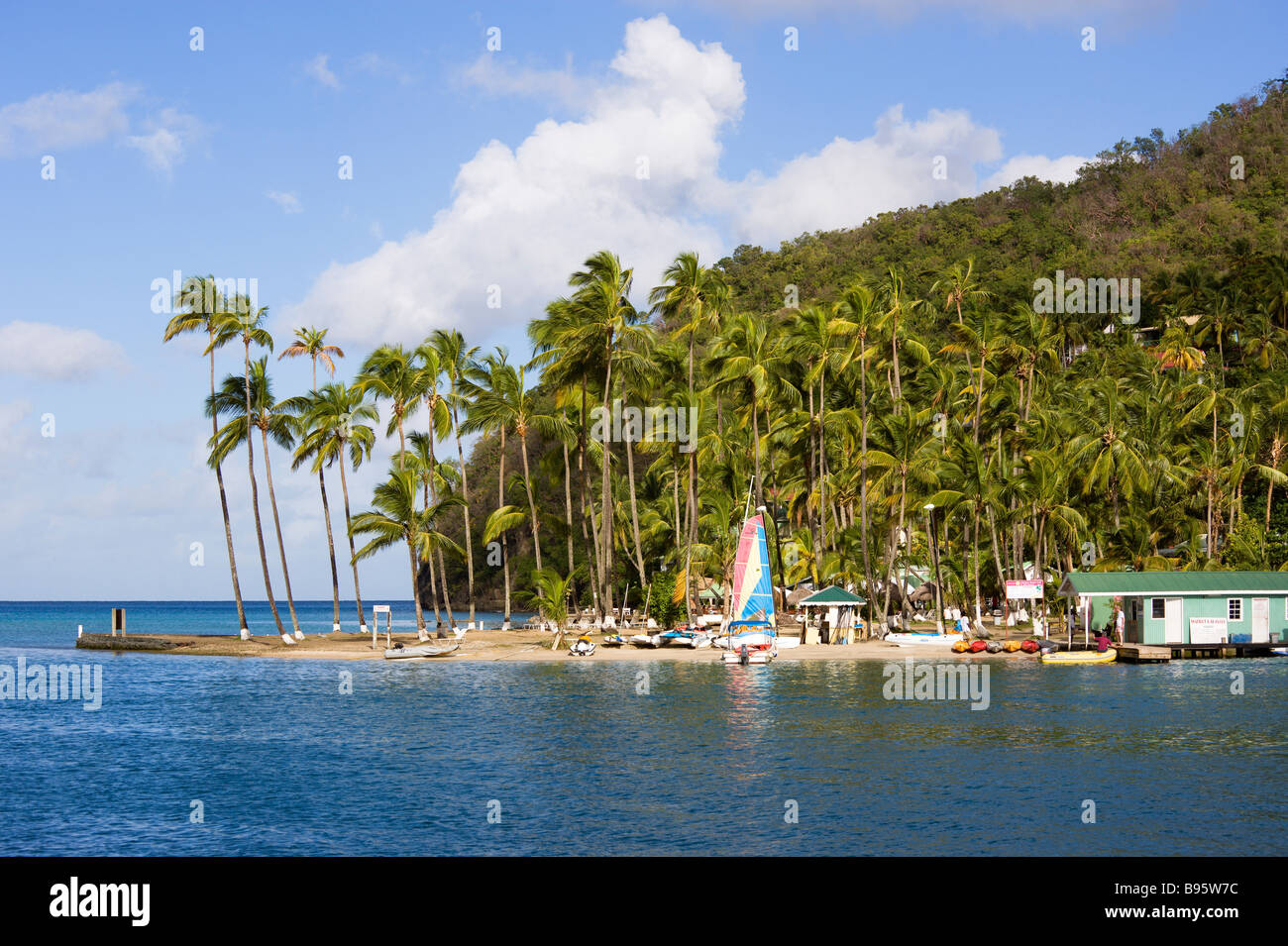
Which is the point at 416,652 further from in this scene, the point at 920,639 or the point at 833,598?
the point at 920,639

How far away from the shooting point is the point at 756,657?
57.6 meters

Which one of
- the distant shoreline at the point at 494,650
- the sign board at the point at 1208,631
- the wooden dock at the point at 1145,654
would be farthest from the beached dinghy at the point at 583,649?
the sign board at the point at 1208,631

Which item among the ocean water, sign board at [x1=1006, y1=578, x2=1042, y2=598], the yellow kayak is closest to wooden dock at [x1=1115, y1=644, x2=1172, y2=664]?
the yellow kayak

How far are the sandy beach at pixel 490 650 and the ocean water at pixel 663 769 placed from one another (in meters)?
8.04

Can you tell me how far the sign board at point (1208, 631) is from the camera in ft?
192

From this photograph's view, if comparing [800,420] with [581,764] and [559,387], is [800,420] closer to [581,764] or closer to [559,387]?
[559,387]

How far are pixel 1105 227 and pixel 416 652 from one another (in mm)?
88026

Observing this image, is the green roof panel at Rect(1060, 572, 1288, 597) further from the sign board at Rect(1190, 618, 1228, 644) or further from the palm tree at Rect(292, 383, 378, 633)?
the palm tree at Rect(292, 383, 378, 633)

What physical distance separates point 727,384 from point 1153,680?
32.8 metres

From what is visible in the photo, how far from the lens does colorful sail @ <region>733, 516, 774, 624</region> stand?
5788 centimetres

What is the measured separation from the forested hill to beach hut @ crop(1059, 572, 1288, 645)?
144 feet

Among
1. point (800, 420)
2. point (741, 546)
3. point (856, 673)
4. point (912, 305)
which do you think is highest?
point (912, 305)

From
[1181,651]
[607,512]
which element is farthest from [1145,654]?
[607,512]

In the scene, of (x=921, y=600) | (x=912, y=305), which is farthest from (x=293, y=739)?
(x=921, y=600)
